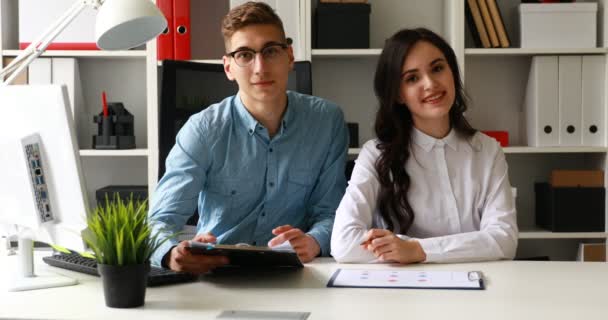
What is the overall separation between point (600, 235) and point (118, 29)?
7.67ft

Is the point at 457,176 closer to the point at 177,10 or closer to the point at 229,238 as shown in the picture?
the point at 229,238

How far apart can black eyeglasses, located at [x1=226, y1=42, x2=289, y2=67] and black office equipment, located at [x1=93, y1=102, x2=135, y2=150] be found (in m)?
1.35

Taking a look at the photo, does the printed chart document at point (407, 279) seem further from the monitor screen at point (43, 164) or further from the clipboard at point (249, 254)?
the monitor screen at point (43, 164)

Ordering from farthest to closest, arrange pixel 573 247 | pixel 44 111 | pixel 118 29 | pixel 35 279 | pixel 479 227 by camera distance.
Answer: pixel 573 247, pixel 479 227, pixel 118 29, pixel 35 279, pixel 44 111

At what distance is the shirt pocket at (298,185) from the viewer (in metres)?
2.01

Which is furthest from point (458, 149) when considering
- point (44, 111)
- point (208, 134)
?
point (44, 111)

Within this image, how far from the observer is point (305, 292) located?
4.40 feet

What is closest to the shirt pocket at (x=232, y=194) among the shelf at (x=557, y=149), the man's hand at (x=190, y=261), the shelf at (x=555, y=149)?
the man's hand at (x=190, y=261)

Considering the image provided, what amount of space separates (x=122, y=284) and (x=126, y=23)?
2.03 ft

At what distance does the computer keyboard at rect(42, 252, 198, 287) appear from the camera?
1.43 m

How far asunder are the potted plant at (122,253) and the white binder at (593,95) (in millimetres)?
2411

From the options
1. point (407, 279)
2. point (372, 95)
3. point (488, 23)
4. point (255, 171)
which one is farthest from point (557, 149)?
point (407, 279)

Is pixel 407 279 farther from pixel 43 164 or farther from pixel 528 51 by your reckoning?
pixel 528 51

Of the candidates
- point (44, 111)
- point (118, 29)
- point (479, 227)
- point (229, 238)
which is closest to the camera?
point (44, 111)
